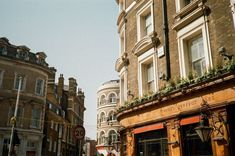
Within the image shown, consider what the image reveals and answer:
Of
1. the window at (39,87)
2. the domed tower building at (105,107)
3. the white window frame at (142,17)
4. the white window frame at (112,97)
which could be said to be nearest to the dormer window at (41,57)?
the window at (39,87)

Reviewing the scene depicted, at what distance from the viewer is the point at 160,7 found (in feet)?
46.9

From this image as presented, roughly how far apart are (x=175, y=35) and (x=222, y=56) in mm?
3330

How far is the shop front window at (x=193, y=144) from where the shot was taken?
973 cm

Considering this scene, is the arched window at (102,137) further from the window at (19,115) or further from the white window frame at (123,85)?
the white window frame at (123,85)

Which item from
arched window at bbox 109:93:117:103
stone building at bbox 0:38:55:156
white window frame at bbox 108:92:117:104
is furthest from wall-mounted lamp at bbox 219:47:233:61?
arched window at bbox 109:93:117:103

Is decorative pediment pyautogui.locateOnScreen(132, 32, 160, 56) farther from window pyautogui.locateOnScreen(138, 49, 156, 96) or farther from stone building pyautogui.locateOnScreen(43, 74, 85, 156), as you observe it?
stone building pyautogui.locateOnScreen(43, 74, 85, 156)

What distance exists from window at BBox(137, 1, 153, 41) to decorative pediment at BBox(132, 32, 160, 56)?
77 cm

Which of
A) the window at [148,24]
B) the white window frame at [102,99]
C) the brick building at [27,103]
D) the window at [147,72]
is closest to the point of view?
the window at [147,72]

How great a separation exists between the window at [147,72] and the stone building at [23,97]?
22337mm

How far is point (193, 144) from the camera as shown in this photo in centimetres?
1027

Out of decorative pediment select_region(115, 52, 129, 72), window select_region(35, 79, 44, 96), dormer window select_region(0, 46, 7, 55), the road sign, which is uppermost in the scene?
dormer window select_region(0, 46, 7, 55)

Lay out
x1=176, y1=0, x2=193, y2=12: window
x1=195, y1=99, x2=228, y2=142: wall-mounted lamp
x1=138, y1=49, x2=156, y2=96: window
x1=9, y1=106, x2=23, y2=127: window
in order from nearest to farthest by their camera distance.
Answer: x1=195, y1=99, x2=228, y2=142: wall-mounted lamp < x1=176, y1=0, x2=193, y2=12: window < x1=138, y1=49, x2=156, y2=96: window < x1=9, y1=106, x2=23, y2=127: window

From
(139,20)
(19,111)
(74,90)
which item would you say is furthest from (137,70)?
(74,90)

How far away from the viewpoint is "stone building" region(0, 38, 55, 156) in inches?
1242
